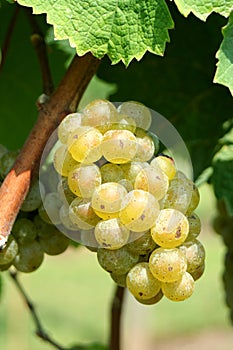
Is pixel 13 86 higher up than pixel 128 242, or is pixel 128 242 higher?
pixel 128 242

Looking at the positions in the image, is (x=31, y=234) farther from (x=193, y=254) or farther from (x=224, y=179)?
(x=224, y=179)

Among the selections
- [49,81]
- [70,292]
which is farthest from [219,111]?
[70,292]

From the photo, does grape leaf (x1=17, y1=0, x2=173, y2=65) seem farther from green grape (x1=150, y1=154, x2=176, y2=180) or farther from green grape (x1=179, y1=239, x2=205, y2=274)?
green grape (x1=179, y1=239, x2=205, y2=274)

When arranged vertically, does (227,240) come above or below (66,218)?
below

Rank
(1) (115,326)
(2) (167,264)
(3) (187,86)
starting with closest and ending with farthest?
(2) (167,264)
(3) (187,86)
(1) (115,326)

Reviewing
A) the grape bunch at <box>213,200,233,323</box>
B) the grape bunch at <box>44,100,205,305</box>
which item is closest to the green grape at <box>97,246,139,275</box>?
the grape bunch at <box>44,100,205,305</box>

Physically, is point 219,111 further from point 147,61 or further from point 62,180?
point 62,180

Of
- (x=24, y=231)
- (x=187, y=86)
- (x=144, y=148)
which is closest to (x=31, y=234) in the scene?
(x=24, y=231)
